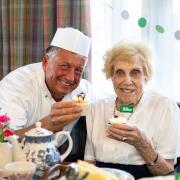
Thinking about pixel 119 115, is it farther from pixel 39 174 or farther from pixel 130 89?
pixel 39 174

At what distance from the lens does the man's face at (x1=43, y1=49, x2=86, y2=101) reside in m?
1.83

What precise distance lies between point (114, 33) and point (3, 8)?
840 mm

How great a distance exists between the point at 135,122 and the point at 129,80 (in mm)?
215

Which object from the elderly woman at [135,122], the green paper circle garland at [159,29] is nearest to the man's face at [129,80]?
the elderly woman at [135,122]

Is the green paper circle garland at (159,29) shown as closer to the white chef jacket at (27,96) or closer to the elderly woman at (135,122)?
the elderly woman at (135,122)

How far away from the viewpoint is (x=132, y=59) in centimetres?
169

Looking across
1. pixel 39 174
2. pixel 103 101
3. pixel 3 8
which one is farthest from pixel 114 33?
pixel 39 174

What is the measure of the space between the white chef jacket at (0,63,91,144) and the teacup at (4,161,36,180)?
27.2 inches

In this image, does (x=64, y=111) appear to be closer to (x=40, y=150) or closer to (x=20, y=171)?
(x=40, y=150)

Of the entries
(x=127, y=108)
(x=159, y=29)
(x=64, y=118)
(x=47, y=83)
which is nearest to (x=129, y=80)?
(x=127, y=108)

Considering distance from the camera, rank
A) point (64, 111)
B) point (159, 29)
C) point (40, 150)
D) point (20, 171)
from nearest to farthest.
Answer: point (20, 171) < point (40, 150) < point (64, 111) < point (159, 29)

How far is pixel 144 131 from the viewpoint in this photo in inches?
65.4

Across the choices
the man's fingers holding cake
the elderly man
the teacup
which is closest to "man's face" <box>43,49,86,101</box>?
the elderly man

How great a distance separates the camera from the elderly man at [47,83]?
182cm
